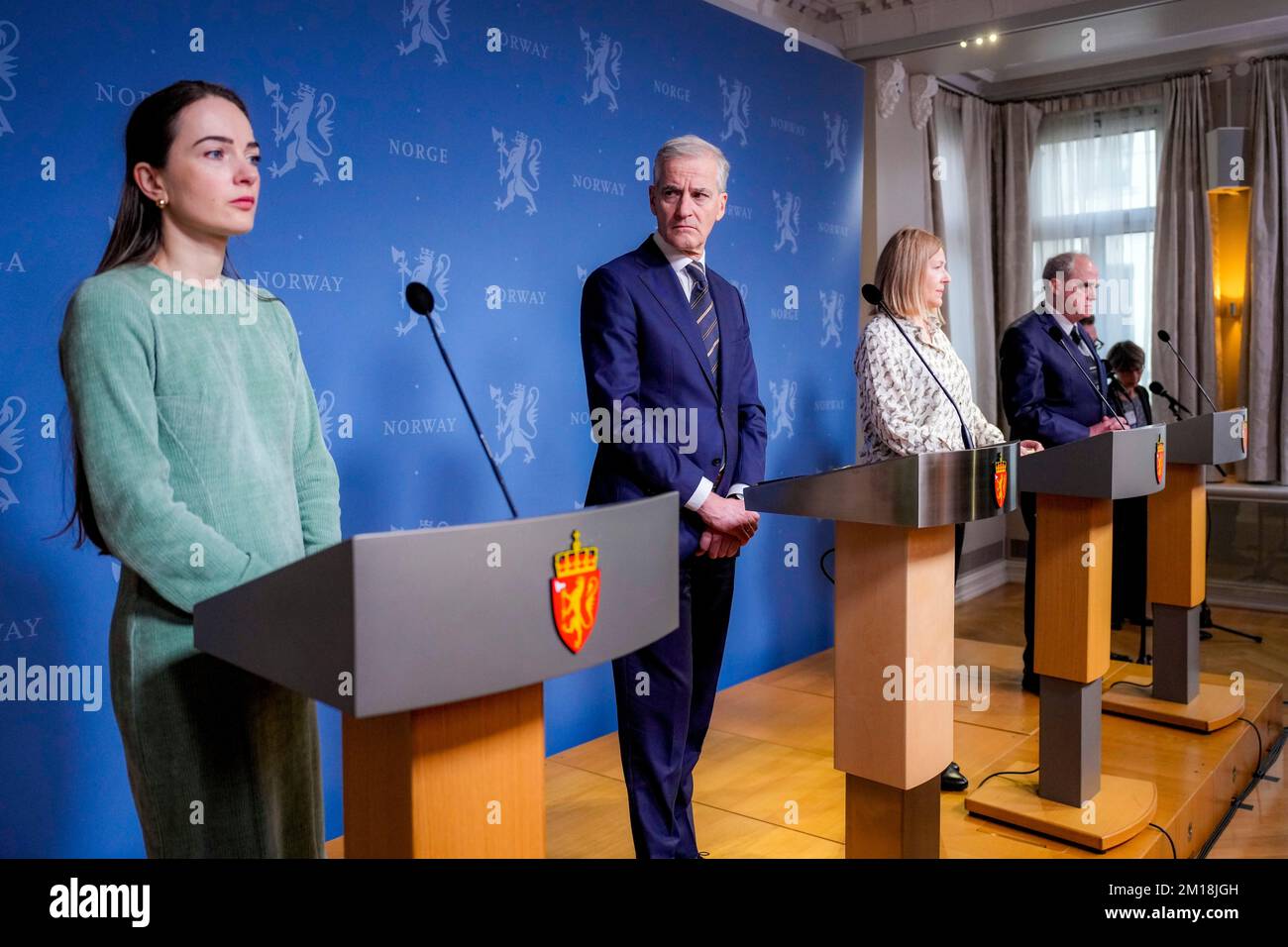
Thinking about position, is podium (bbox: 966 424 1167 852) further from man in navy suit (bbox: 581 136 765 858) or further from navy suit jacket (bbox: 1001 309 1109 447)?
man in navy suit (bbox: 581 136 765 858)

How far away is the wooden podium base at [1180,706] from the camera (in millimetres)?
3527

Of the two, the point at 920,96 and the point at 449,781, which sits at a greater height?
the point at 920,96

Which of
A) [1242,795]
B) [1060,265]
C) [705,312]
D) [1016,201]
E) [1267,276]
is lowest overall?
[1242,795]

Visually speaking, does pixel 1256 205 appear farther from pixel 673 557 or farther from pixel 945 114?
pixel 673 557

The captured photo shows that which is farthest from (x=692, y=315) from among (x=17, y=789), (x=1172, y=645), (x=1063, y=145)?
(x=1063, y=145)

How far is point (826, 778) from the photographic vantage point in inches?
126

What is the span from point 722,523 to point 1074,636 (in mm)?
1174

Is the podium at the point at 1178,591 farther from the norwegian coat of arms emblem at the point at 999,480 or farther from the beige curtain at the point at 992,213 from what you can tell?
the beige curtain at the point at 992,213

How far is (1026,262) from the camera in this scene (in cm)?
645

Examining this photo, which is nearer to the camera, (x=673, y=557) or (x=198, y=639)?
(x=198, y=639)

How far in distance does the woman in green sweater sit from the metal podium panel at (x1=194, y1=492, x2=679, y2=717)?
23cm

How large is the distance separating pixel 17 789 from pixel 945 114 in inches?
220

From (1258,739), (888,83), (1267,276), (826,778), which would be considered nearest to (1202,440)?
(1258,739)

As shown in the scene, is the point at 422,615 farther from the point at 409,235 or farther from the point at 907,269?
the point at 907,269
